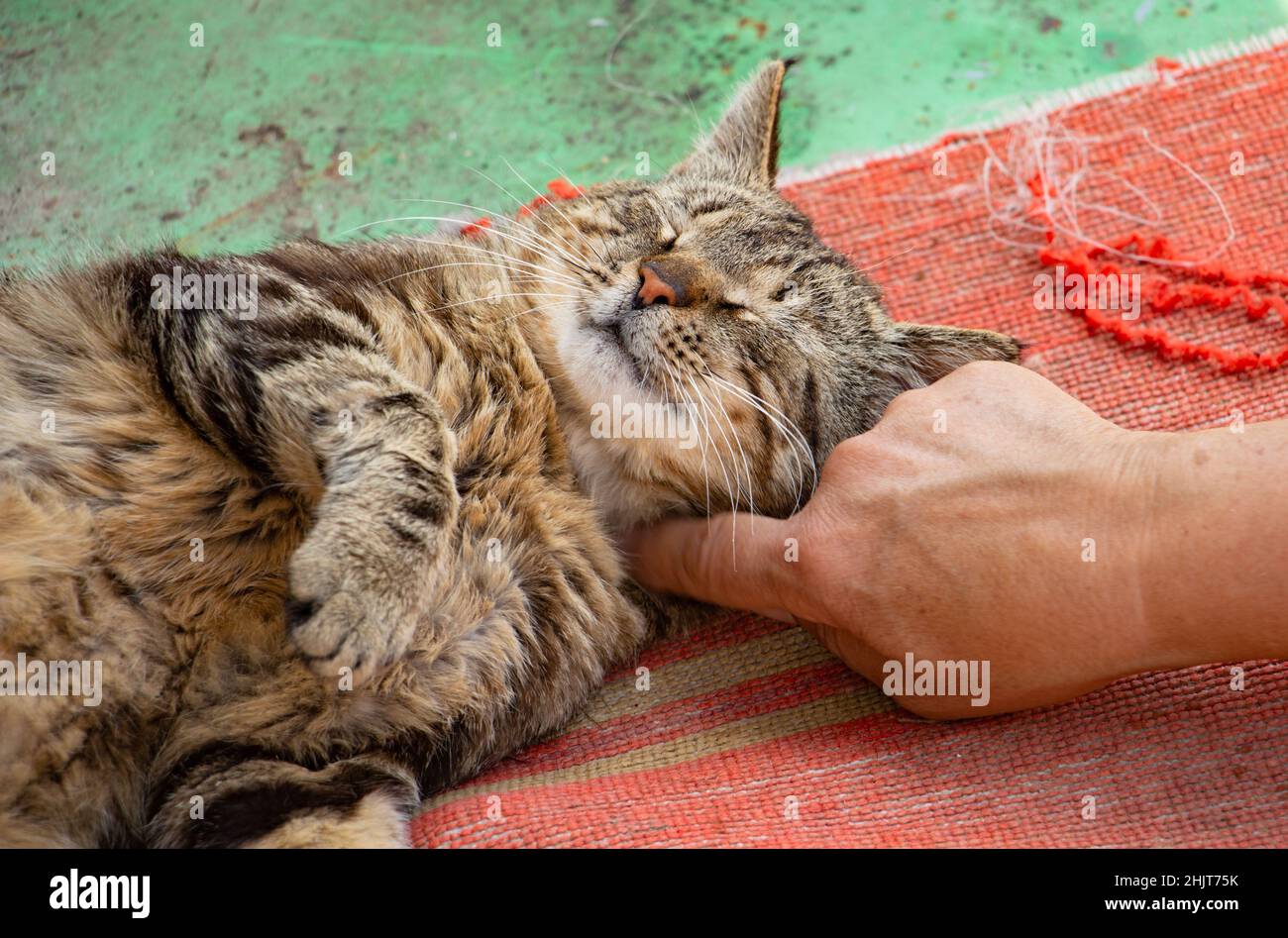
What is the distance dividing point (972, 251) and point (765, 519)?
1.29 m

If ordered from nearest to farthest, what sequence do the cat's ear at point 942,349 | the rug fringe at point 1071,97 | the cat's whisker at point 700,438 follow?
the cat's whisker at point 700,438, the cat's ear at point 942,349, the rug fringe at point 1071,97

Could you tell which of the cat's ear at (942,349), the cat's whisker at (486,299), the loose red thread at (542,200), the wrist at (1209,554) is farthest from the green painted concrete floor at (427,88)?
the wrist at (1209,554)

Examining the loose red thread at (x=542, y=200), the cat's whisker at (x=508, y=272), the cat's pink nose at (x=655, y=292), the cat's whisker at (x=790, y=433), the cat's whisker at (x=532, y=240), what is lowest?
the cat's whisker at (x=790, y=433)

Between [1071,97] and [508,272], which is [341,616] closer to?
[508,272]

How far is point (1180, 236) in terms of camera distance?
9.87 feet

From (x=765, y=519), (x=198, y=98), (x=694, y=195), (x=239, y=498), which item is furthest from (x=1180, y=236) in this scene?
(x=198, y=98)

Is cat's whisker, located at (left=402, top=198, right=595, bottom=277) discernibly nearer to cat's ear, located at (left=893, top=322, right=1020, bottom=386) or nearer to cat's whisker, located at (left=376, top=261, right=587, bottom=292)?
cat's whisker, located at (left=376, top=261, right=587, bottom=292)

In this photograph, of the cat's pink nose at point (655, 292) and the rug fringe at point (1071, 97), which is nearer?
the cat's pink nose at point (655, 292)

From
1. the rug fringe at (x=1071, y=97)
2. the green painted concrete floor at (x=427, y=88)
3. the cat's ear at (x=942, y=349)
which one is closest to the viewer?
the cat's ear at (x=942, y=349)

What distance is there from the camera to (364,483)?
186cm

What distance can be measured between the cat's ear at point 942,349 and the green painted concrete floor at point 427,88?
1.37 m

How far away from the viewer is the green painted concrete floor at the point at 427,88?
3.41 meters

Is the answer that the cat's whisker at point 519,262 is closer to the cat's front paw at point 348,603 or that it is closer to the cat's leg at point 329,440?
the cat's leg at point 329,440

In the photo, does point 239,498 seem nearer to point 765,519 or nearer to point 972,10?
point 765,519
